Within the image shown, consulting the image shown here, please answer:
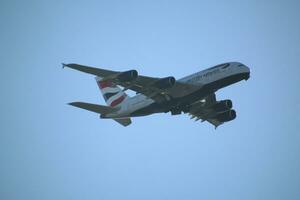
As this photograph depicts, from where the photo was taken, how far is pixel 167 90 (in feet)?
164

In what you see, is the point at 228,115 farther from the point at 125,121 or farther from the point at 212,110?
→ the point at 125,121

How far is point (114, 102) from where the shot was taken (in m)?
57.8

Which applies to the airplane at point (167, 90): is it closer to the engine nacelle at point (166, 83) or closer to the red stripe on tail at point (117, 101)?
the engine nacelle at point (166, 83)

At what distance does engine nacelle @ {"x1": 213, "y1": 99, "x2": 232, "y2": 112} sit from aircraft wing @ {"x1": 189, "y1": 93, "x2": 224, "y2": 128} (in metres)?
0.39

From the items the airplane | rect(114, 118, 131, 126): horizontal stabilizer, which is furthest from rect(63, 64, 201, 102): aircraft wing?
rect(114, 118, 131, 126): horizontal stabilizer

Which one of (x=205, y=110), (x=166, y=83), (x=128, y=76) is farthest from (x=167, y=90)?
(x=205, y=110)

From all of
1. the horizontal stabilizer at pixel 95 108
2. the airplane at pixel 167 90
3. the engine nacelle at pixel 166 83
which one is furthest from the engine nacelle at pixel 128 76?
the horizontal stabilizer at pixel 95 108

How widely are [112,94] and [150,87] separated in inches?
432

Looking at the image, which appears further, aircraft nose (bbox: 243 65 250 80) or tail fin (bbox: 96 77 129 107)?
tail fin (bbox: 96 77 129 107)

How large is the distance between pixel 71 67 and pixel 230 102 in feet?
61.4

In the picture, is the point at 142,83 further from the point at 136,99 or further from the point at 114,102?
the point at 114,102

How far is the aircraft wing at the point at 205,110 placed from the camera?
181 ft

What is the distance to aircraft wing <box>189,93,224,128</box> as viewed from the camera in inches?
2175

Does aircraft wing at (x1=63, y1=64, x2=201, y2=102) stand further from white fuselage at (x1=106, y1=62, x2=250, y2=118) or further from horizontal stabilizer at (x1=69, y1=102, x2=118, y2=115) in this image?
horizontal stabilizer at (x1=69, y1=102, x2=118, y2=115)
